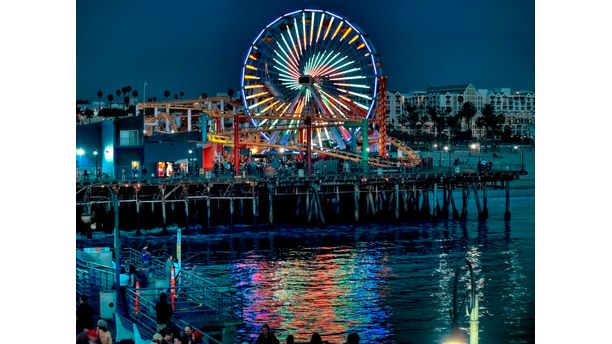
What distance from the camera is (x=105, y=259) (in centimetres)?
1994

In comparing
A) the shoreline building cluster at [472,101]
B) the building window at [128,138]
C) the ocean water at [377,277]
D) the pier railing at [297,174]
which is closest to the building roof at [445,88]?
the shoreline building cluster at [472,101]

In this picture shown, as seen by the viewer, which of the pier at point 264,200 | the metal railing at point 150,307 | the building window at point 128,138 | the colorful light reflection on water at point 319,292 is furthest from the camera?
the building window at point 128,138

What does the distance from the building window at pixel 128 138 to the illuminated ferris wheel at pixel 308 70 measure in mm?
6377

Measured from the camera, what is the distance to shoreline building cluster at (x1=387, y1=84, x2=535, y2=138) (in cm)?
3031

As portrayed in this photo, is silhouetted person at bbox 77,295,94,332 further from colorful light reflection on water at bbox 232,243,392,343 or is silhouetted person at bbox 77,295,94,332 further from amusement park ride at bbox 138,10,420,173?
amusement park ride at bbox 138,10,420,173

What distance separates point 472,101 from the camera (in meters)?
47.8

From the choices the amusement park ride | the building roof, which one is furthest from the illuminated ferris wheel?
the building roof

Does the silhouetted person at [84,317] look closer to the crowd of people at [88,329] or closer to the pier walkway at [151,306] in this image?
the crowd of people at [88,329]

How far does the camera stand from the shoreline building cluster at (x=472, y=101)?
1193 inches

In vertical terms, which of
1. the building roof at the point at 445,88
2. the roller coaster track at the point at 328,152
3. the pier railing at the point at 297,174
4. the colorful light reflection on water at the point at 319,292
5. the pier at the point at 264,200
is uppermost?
the building roof at the point at 445,88

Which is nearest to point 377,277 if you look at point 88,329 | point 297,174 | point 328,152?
point 88,329

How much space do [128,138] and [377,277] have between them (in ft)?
47.1

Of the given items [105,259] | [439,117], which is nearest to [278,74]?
[439,117]

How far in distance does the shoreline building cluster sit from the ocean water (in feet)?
11.1
